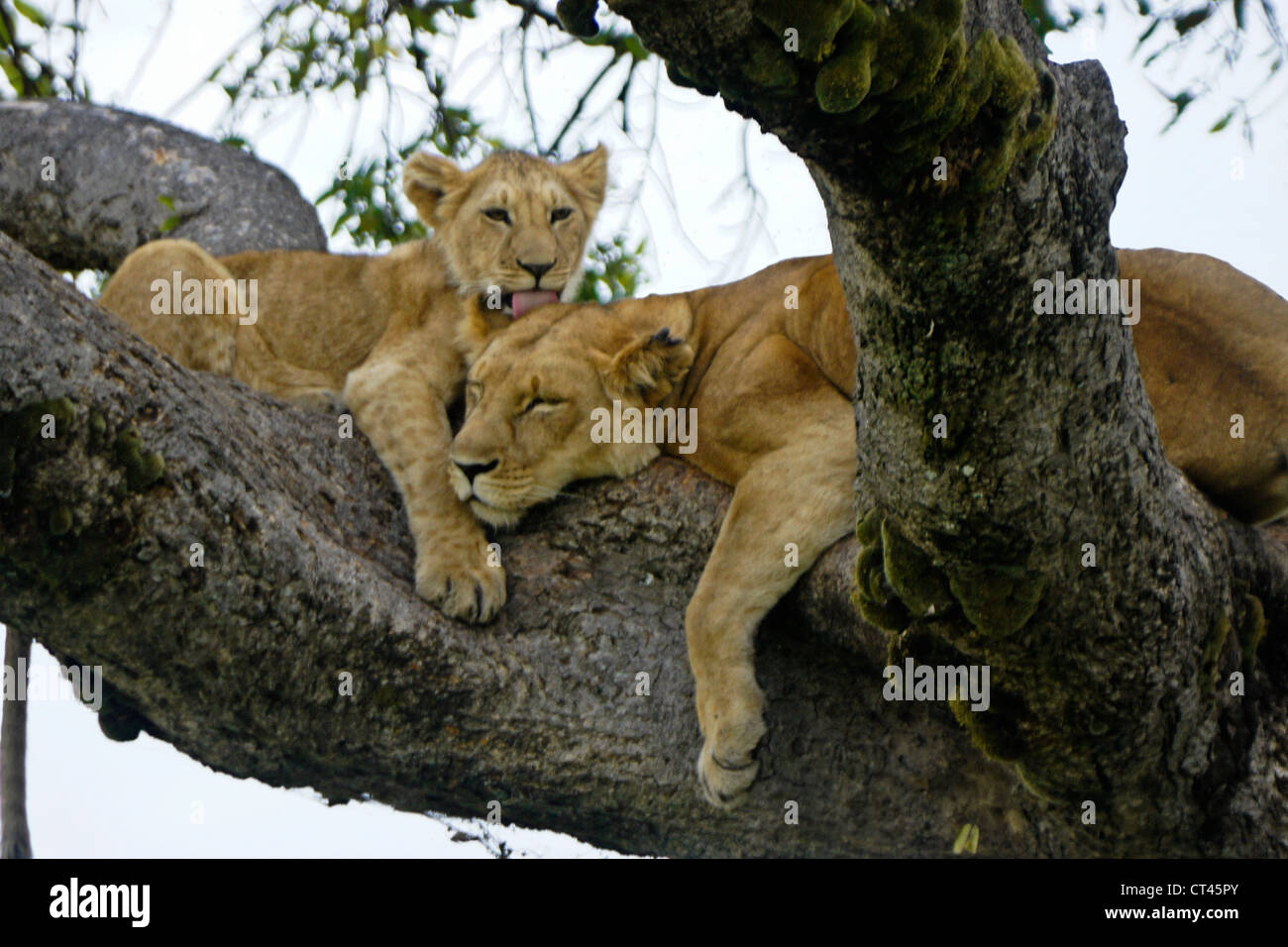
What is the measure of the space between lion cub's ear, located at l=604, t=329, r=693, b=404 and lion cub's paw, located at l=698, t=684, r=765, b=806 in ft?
4.03

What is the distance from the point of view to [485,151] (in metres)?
6.06

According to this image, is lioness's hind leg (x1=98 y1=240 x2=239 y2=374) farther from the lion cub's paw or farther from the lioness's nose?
the lion cub's paw

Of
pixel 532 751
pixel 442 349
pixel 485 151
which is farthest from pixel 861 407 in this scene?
pixel 485 151

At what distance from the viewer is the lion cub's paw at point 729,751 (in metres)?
3.32

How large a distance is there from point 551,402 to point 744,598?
119cm

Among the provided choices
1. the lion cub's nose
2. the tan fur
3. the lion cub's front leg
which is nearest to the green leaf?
the tan fur

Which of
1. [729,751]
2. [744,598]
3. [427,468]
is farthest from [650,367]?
[729,751]

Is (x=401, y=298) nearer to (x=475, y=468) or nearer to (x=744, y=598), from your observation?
(x=475, y=468)

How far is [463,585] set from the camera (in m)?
3.48

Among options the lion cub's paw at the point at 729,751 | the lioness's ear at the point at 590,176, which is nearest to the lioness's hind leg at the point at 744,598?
the lion cub's paw at the point at 729,751

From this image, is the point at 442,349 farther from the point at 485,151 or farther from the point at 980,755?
the point at 980,755

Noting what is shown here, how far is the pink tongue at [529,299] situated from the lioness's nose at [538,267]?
55mm

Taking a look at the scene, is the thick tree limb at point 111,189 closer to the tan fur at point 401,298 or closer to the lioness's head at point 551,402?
the tan fur at point 401,298

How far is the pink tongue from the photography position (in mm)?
5055
